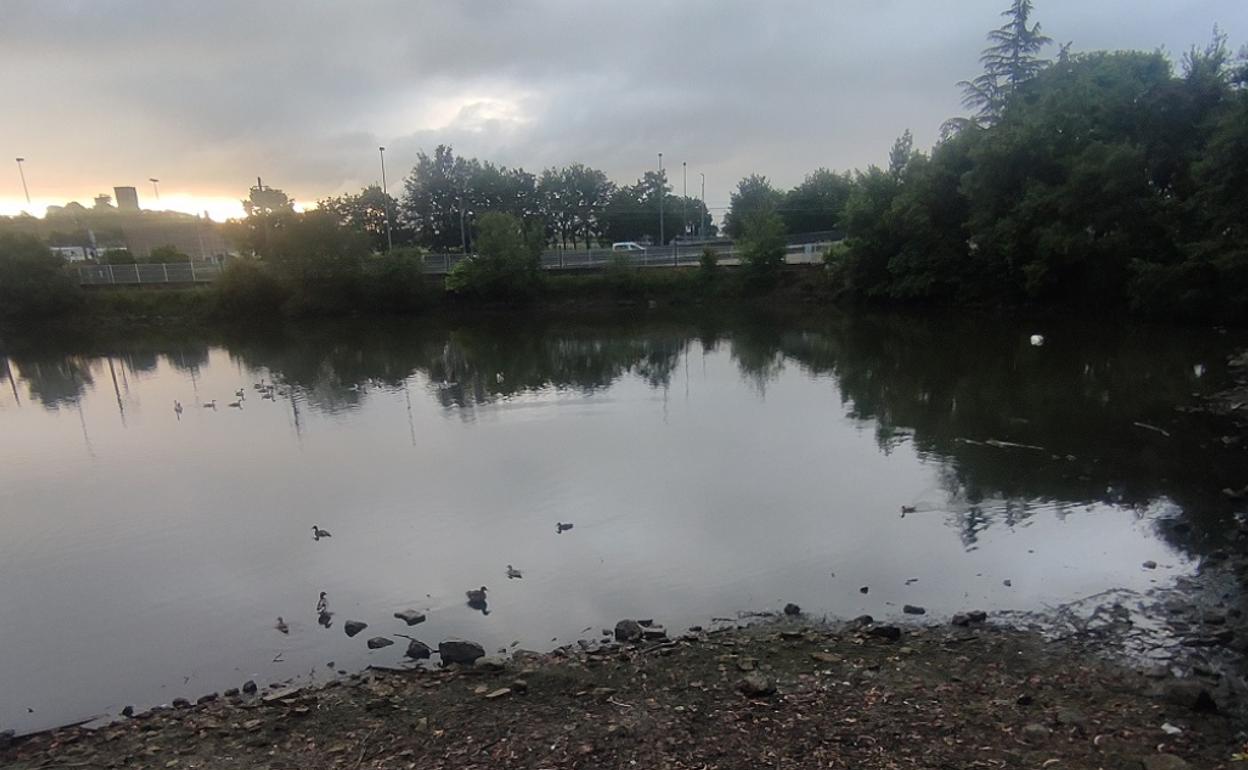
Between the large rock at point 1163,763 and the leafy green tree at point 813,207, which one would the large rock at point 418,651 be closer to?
the large rock at point 1163,763

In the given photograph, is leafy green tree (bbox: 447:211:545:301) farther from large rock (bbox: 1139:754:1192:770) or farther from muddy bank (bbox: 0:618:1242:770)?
large rock (bbox: 1139:754:1192:770)

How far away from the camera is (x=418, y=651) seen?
7914 mm

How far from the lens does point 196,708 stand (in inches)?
275

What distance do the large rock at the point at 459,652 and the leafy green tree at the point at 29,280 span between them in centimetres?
5524

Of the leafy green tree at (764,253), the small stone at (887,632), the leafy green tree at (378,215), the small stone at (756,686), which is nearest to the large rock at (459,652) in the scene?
the small stone at (756,686)

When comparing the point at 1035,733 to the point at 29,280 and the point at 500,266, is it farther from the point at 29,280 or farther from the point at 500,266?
the point at 29,280

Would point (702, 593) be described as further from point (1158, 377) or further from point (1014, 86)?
point (1014, 86)

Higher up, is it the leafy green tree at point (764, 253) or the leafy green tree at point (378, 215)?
the leafy green tree at point (378, 215)

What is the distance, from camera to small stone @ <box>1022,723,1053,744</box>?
18.0 ft

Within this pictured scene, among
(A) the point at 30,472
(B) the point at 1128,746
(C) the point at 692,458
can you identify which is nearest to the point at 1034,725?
(B) the point at 1128,746

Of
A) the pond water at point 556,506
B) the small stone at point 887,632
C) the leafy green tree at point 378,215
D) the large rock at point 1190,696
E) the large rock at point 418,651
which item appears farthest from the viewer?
the leafy green tree at point 378,215

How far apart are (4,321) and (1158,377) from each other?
6338 cm

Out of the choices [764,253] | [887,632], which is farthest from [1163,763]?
[764,253]

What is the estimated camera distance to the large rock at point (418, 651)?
7867 millimetres
